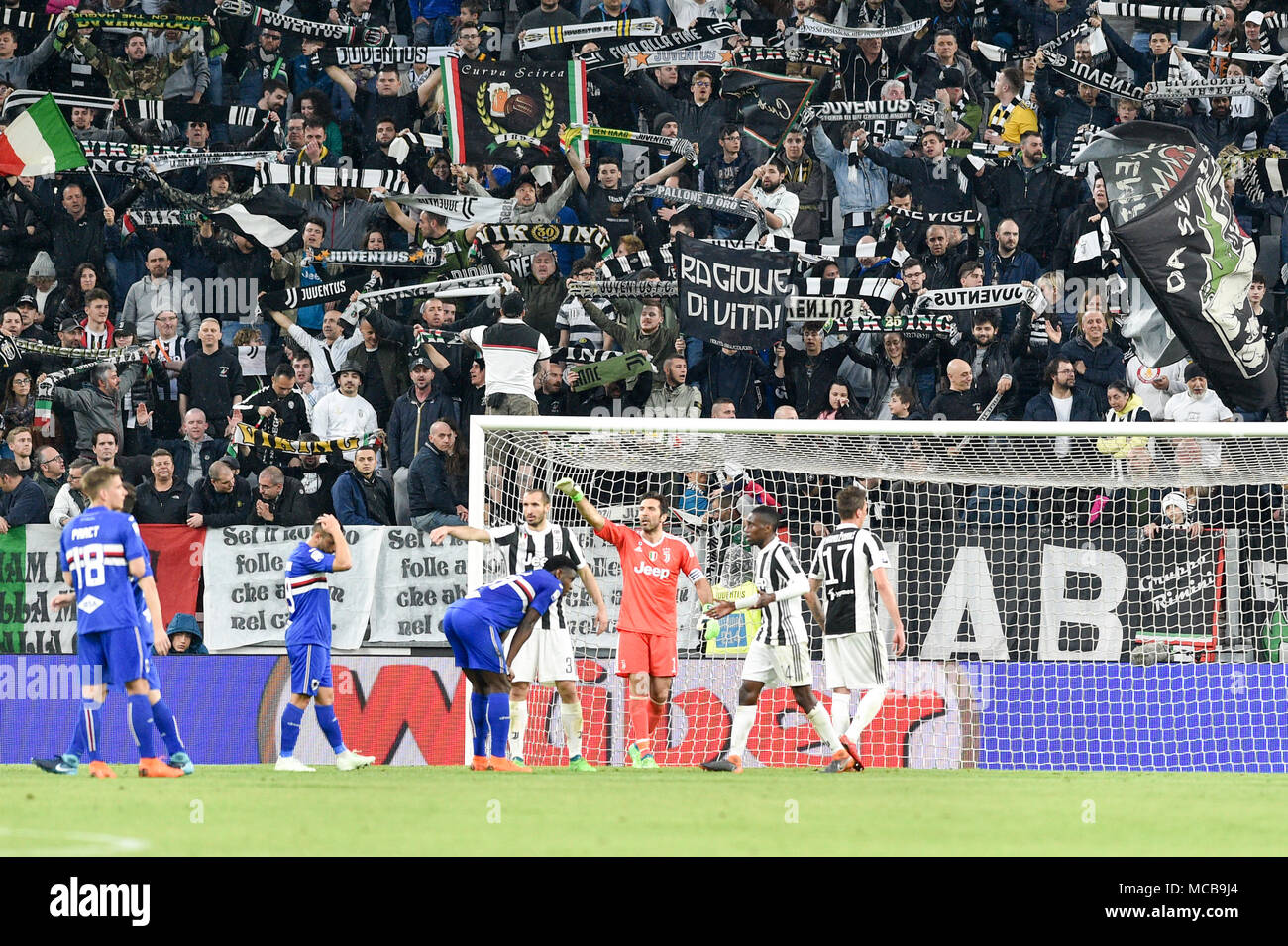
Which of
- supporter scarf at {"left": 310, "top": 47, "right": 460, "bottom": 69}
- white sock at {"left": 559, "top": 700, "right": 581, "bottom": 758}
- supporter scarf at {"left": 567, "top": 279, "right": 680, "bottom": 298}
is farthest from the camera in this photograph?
supporter scarf at {"left": 310, "top": 47, "right": 460, "bottom": 69}

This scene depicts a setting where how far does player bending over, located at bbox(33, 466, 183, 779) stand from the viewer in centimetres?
887

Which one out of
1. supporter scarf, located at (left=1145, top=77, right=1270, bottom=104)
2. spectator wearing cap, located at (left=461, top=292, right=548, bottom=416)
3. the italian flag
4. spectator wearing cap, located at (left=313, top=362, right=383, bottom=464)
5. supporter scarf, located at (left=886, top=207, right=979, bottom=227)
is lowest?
spectator wearing cap, located at (left=313, top=362, right=383, bottom=464)

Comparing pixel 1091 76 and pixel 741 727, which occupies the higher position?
pixel 1091 76

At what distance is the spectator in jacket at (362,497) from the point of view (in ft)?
49.4

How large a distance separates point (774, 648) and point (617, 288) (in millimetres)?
6832

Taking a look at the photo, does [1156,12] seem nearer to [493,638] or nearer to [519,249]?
[519,249]

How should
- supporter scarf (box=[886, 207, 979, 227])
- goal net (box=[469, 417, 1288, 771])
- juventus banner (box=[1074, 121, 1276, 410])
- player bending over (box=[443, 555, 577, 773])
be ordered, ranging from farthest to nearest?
supporter scarf (box=[886, 207, 979, 227])
juventus banner (box=[1074, 121, 1276, 410])
goal net (box=[469, 417, 1288, 771])
player bending over (box=[443, 555, 577, 773])

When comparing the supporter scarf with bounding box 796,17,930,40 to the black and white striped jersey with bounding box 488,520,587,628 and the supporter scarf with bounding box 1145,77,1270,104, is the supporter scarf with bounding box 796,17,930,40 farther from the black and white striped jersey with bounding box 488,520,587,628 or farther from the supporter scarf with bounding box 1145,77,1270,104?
the black and white striped jersey with bounding box 488,520,587,628

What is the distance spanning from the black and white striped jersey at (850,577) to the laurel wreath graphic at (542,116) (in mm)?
8075

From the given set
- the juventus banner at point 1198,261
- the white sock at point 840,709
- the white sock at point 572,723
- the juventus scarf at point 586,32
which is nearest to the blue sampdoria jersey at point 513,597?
the white sock at point 572,723

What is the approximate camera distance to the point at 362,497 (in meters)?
15.1

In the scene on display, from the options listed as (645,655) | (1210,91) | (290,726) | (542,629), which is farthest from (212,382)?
(1210,91)

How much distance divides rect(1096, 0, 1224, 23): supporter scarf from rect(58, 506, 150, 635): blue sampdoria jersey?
13712 mm

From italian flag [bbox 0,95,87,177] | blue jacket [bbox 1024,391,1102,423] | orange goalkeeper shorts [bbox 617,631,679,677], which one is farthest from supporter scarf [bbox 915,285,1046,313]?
italian flag [bbox 0,95,87,177]
